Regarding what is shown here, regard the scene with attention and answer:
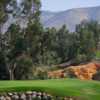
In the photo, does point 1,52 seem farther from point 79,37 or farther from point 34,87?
point 79,37

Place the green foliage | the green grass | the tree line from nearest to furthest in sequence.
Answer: the green grass, the green foliage, the tree line

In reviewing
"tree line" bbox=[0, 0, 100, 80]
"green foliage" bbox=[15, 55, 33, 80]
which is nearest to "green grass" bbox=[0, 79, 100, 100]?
"green foliage" bbox=[15, 55, 33, 80]

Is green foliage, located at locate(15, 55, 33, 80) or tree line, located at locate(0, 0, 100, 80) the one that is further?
tree line, located at locate(0, 0, 100, 80)

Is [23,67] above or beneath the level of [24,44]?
beneath

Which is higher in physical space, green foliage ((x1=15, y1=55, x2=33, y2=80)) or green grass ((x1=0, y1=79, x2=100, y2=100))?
green grass ((x1=0, y1=79, x2=100, y2=100))

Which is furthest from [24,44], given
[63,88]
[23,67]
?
[63,88]

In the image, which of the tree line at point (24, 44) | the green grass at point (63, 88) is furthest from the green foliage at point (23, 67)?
the green grass at point (63, 88)

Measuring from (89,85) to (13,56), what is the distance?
1661 centimetres

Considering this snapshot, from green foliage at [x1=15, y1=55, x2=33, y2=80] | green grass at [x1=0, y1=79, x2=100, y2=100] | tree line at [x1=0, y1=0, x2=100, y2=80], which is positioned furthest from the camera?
tree line at [x1=0, y1=0, x2=100, y2=80]

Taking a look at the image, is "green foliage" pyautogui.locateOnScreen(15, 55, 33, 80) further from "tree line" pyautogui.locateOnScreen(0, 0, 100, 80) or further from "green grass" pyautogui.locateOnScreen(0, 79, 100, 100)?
"green grass" pyautogui.locateOnScreen(0, 79, 100, 100)

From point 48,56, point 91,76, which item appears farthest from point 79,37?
point 48,56

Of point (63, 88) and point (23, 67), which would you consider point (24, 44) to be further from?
point (63, 88)

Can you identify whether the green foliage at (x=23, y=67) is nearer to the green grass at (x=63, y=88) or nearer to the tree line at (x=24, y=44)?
the tree line at (x=24, y=44)

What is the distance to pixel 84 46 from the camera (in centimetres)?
5859
